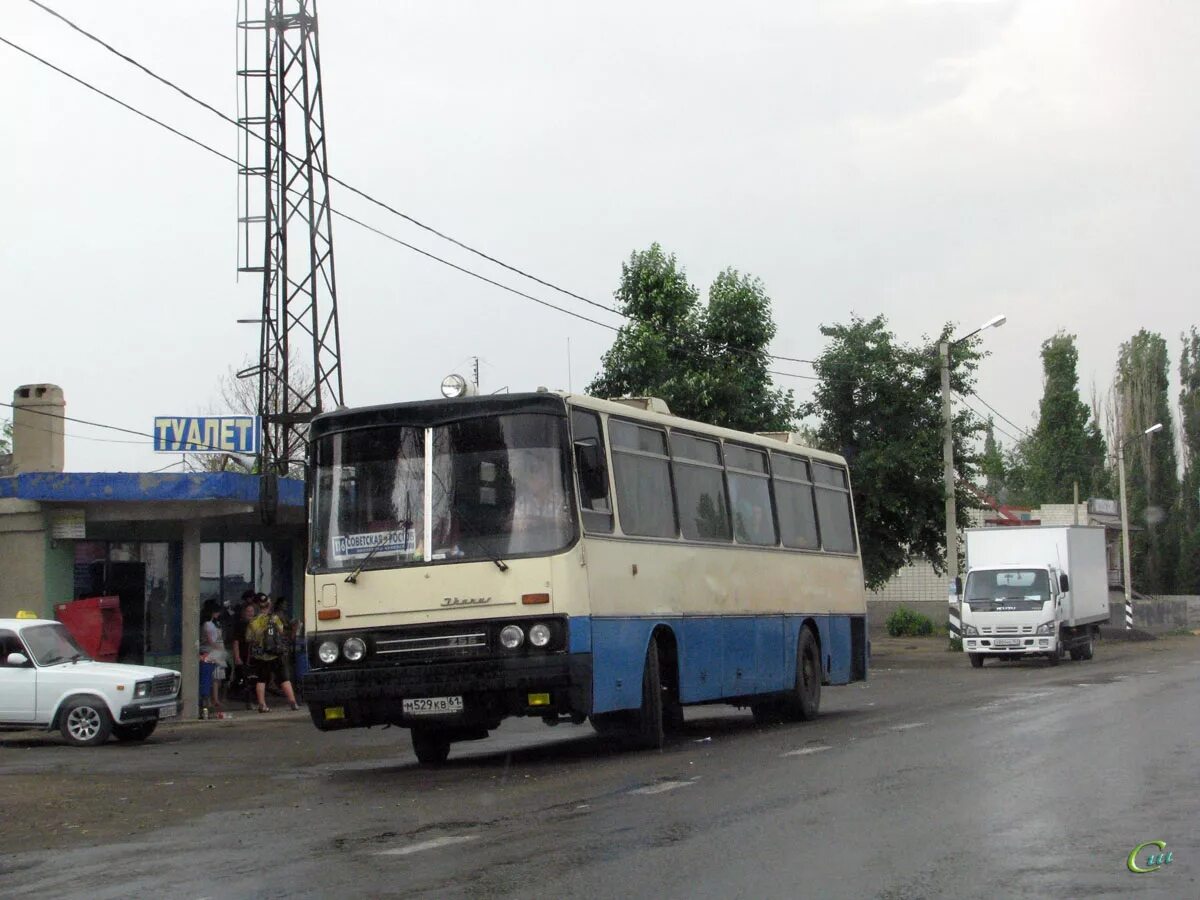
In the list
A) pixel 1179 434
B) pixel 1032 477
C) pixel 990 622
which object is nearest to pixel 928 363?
pixel 990 622

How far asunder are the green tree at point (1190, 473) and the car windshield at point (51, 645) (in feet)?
206

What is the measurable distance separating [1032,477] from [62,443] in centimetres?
6622

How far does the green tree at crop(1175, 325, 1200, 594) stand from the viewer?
7375 centimetres

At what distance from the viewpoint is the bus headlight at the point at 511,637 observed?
13.3 meters

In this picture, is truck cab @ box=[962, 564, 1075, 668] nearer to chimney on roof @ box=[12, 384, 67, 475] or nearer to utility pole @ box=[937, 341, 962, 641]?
utility pole @ box=[937, 341, 962, 641]

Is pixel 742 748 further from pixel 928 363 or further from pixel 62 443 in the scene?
pixel 928 363

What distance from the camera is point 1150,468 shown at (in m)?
75.2

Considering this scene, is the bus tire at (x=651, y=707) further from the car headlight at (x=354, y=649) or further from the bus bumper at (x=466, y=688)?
the car headlight at (x=354, y=649)

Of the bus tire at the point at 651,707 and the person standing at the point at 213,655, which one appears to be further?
the person standing at the point at 213,655

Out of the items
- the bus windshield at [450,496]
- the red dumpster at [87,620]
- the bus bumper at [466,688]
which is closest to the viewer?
the bus bumper at [466,688]

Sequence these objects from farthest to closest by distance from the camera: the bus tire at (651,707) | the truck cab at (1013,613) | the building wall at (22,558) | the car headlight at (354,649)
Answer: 1. the truck cab at (1013,613)
2. the building wall at (22,558)
3. the bus tire at (651,707)
4. the car headlight at (354,649)

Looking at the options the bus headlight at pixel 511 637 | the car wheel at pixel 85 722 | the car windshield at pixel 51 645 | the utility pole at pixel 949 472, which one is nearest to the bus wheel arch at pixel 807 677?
the bus headlight at pixel 511 637

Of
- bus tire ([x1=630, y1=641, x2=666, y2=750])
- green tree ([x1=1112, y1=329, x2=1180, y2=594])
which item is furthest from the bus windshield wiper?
green tree ([x1=1112, y1=329, x2=1180, y2=594])

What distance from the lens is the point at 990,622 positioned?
34906 millimetres
